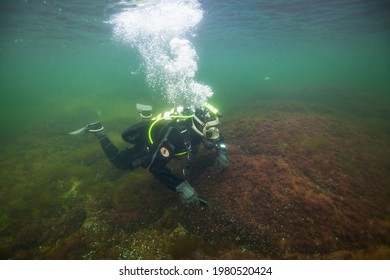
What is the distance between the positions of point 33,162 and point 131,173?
6030mm

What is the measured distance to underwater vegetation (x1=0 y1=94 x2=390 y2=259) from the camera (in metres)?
4.52

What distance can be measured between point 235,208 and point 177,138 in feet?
6.98

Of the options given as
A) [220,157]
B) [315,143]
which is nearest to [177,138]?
[220,157]

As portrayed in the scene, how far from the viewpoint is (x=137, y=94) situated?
28.5 m

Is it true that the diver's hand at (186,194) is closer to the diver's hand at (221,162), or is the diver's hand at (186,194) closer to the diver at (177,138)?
the diver at (177,138)

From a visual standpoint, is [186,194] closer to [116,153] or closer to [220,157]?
[220,157]

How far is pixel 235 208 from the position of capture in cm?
519

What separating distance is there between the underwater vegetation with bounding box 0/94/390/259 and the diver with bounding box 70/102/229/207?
74cm

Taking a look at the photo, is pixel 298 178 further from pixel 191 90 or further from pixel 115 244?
pixel 115 244

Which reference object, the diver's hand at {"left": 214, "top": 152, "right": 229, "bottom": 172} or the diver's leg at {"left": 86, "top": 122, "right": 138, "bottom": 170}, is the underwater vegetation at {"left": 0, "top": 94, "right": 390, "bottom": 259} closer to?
the diver's hand at {"left": 214, "top": 152, "right": 229, "bottom": 172}

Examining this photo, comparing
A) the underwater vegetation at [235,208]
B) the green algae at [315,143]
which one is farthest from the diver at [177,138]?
the green algae at [315,143]

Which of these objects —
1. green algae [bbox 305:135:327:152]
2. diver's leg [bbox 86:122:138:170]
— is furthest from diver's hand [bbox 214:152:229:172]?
green algae [bbox 305:135:327:152]

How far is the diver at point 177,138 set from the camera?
475 centimetres
